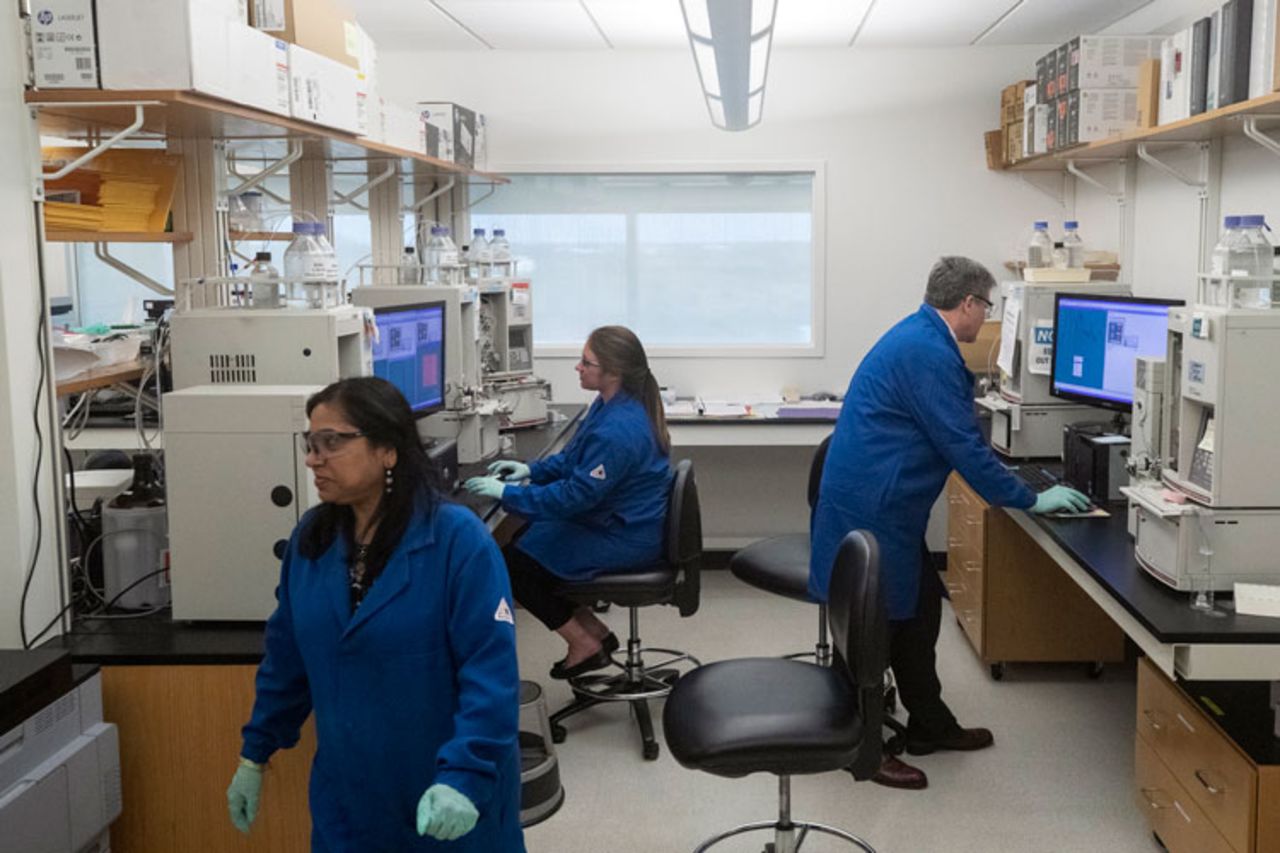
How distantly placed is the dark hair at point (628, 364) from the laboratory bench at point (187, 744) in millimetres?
1443

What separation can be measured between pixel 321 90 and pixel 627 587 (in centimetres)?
155

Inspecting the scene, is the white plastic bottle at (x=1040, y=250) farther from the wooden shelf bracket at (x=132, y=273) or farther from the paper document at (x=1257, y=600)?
the wooden shelf bracket at (x=132, y=273)

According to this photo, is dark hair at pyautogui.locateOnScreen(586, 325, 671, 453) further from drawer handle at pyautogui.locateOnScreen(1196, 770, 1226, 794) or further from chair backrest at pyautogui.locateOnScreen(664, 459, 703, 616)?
drawer handle at pyautogui.locateOnScreen(1196, 770, 1226, 794)

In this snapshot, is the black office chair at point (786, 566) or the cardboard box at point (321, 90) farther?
the black office chair at point (786, 566)

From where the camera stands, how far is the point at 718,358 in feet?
19.0

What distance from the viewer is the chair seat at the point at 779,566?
3.59 m

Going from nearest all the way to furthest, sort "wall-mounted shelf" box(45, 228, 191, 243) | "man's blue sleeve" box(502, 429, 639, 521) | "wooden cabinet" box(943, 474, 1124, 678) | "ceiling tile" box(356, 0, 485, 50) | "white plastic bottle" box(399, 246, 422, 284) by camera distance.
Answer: "wall-mounted shelf" box(45, 228, 191, 243) < "man's blue sleeve" box(502, 429, 639, 521) < "wooden cabinet" box(943, 474, 1124, 678) < "white plastic bottle" box(399, 246, 422, 284) < "ceiling tile" box(356, 0, 485, 50)

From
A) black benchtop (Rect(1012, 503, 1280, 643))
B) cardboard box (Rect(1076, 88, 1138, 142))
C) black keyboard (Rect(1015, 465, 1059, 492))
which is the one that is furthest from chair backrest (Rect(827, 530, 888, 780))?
cardboard box (Rect(1076, 88, 1138, 142))

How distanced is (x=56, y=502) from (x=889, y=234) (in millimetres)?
4046

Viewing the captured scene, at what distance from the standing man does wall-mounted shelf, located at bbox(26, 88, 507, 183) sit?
1.56m

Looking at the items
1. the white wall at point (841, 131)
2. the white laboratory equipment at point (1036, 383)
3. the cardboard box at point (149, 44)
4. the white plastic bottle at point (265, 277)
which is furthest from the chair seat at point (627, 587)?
the white wall at point (841, 131)

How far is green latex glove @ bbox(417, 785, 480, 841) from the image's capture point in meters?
1.72

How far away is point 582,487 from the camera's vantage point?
11.2ft

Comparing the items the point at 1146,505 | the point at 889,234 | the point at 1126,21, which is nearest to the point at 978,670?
the point at 1146,505
